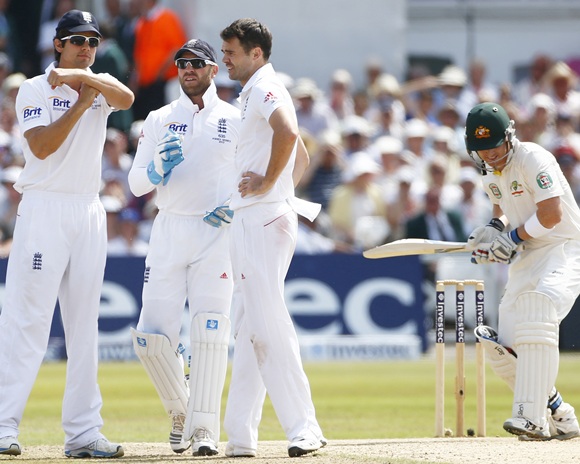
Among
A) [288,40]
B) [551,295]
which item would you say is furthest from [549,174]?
[288,40]

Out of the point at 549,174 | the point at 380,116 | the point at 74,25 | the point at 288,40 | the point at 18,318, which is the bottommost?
the point at 18,318

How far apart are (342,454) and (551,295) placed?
4.58 ft

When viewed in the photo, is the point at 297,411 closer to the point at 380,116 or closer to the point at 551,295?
the point at 551,295

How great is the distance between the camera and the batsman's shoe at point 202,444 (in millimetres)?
6508

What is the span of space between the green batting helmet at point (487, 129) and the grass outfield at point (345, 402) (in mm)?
2041

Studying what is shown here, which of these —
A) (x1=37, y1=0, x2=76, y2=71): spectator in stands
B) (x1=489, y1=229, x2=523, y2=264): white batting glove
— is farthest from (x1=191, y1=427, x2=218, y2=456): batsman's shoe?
(x1=37, y1=0, x2=76, y2=71): spectator in stands

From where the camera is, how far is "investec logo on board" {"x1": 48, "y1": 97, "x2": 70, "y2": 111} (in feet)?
21.6

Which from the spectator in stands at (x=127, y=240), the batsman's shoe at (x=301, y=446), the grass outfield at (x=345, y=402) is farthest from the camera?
the spectator in stands at (x=127, y=240)

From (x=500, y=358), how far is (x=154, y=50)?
9.62 metres

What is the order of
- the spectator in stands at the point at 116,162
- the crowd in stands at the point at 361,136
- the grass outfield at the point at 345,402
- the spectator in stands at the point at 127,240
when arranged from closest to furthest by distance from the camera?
1. the grass outfield at the point at 345,402
2. the spectator in stands at the point at 127,240
3. the crowd in stands at the point at 361,136
4. the spectator in stands at the point at 116,162

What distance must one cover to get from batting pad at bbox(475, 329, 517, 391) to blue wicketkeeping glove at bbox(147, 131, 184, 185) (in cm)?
189

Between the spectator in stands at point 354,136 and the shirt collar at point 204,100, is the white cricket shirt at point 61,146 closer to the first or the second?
the shirt collar at point 204,100

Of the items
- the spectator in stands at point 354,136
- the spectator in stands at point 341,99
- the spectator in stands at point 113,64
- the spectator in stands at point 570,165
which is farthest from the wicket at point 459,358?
the spectator in stands at point 341,99

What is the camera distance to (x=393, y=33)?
57.7 feet
